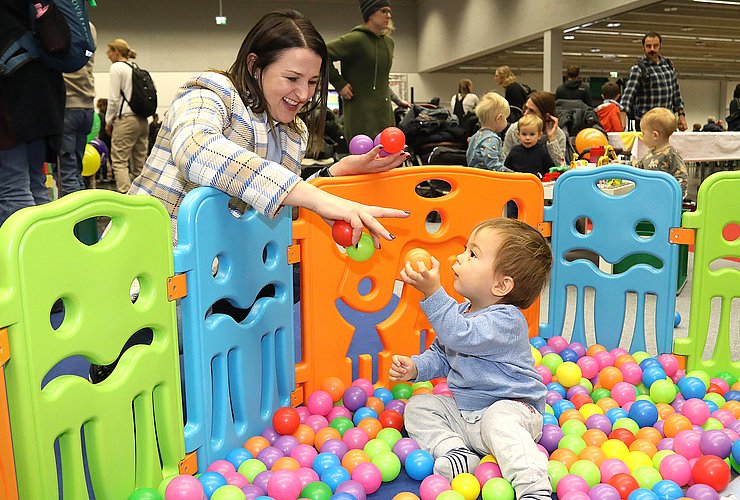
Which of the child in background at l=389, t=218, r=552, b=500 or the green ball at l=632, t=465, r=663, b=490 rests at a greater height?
the child in background at l=389, t=218, r=552, b=500

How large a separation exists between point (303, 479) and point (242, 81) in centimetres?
106

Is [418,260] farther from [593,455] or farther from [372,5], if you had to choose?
[372,5]

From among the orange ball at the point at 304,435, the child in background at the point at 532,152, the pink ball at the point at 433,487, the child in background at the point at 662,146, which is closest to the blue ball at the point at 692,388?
the pink ball at the point at 433,487

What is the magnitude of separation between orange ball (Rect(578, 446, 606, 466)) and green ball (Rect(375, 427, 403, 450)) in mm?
496

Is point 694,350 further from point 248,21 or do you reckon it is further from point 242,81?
point 248,21

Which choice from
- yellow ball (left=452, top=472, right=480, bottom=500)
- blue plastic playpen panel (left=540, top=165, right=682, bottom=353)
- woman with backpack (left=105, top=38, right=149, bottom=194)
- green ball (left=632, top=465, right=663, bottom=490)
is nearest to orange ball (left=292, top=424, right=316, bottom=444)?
yellow ball (left=452, top=472, right=480, bottom=500)

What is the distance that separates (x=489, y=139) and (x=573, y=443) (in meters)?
2.80

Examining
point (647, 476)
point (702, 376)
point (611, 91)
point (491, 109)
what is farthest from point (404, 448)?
point (611, 91)

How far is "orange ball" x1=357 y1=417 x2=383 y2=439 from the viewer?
1.99 m

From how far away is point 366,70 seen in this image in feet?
13.6

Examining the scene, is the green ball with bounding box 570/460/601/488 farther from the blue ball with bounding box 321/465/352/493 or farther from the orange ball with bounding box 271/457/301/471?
the orange ball with bounding box 271/457/301/471

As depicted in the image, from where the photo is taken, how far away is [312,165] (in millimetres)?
6723

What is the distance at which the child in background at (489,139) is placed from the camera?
4336 mm

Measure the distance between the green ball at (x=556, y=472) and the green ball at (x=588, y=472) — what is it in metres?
0.02
